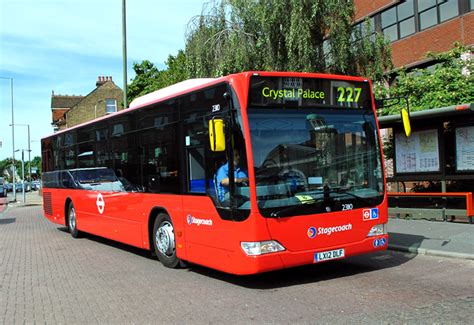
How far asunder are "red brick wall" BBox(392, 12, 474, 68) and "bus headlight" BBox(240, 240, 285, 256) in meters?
15.1

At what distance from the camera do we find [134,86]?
3219 centimetres

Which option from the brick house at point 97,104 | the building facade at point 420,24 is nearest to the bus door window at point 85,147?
the building facade at point 420,24

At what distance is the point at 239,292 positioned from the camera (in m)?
6.38

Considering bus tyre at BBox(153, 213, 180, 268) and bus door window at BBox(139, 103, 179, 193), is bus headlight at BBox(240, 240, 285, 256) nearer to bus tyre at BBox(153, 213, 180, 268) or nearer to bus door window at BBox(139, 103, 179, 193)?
bus door window at BBox(139, 103, 179, 193)

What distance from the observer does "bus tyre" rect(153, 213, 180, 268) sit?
8.02m

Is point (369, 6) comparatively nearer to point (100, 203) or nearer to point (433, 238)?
point (433, 238)

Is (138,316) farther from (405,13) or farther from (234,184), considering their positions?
(405,13)

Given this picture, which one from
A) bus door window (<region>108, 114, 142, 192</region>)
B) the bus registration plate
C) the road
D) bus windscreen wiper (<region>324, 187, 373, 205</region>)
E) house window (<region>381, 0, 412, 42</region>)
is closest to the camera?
the road

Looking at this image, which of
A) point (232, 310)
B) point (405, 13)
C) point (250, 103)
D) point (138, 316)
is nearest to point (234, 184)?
point (250, 103)

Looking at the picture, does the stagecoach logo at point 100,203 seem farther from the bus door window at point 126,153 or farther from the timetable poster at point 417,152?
the timetable poster at point 417,152

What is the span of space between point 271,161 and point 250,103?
2.61ft

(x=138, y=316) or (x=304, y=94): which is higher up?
(x=304, y=94)

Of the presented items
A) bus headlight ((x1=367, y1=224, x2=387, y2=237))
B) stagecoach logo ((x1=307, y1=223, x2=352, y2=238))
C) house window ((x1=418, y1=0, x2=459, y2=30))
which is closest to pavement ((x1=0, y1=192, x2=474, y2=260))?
bus headlight ((x1=367, y1=224, x2=387, y2=237))

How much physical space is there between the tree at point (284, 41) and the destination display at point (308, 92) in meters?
7.46
